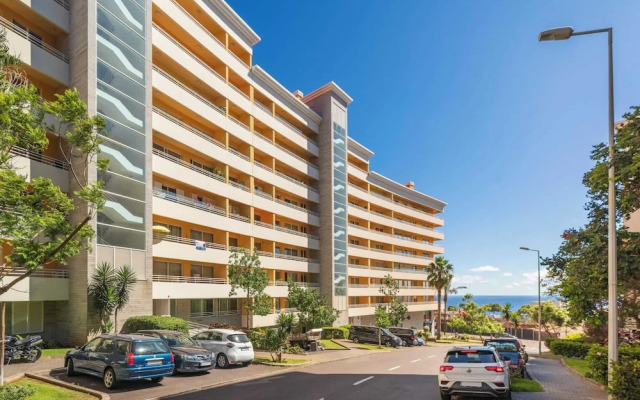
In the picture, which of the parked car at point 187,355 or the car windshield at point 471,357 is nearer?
the car windshield at point 471,357

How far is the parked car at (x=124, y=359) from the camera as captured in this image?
14086 millimetres

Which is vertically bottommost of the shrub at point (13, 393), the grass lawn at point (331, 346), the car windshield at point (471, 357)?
the grass lawn at point (331, 346)

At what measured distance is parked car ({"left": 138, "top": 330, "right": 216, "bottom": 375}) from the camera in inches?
683

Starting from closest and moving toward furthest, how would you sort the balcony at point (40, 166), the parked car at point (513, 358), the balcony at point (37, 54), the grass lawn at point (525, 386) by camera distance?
the grass lawn at point (525, 386) < the parked car at point (513, 358) < the balcony at point (40, 166) < the balcony at point (37, 54)

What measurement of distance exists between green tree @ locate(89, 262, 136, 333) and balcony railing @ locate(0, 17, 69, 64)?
12.1m

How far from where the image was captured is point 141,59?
2805cm

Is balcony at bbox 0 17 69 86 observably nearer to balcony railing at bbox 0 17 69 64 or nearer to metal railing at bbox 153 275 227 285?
balcony railing at bbox 0 17 69 64

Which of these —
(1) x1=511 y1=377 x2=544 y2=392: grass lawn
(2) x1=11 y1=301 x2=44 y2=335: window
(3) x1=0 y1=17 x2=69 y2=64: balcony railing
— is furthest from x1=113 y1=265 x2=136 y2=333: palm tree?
(1) x1=511 y1=377 x2=544 y2=392: grass lawn

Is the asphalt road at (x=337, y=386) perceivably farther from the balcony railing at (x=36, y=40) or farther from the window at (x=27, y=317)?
the balcony railing at (x=36, y=40)

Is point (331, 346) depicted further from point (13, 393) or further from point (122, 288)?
point (13, 393)

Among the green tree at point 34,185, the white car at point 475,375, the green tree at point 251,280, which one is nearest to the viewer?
the green tree at point 34,185

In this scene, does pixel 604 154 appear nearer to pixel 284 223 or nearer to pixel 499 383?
pixel 499 383

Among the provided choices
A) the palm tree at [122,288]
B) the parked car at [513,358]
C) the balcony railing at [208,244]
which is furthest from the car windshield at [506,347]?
the balcony railing at [208,244]

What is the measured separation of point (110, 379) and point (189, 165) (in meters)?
21.1
